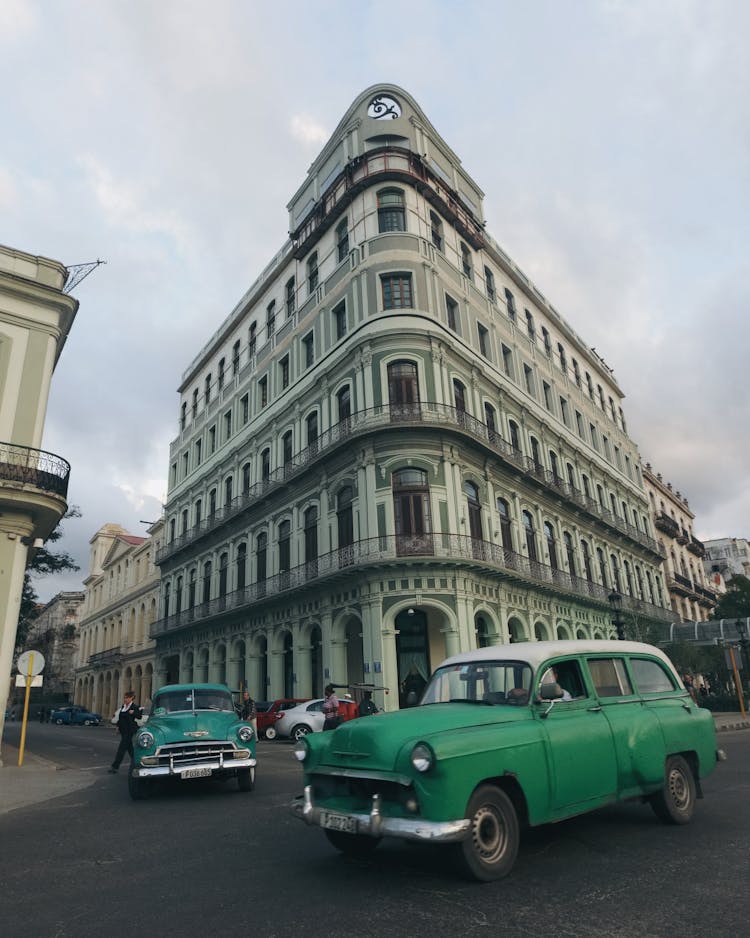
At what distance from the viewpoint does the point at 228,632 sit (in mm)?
35031

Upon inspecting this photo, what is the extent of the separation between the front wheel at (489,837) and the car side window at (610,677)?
71.3 inches

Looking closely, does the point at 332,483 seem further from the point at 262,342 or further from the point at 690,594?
the point at 690,594

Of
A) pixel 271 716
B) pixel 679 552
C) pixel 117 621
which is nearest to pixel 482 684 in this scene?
pixel 271 716

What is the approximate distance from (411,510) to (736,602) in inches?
1295

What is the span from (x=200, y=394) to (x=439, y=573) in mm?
27976

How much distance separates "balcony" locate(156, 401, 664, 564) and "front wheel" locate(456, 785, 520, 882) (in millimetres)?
20471

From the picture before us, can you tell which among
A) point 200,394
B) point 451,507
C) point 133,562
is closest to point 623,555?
point 451,507

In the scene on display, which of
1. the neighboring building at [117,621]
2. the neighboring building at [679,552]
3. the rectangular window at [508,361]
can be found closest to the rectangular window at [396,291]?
the rectangular window at [508,361]

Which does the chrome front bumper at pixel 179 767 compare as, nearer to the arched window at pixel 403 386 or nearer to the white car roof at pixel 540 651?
the white car roof at pixel 540 651

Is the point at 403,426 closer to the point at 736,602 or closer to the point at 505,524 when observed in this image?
the point at 505,524

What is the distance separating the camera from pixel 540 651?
6.39m

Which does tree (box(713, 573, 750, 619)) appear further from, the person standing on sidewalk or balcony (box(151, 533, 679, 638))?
the person standing on sidewalk

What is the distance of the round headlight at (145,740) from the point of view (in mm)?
10310

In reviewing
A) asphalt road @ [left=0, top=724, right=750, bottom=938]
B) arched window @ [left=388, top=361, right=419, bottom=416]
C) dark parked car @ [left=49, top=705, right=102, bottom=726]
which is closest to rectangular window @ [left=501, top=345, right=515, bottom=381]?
arched window @ [left=388, top=361, right=419, bottom=416]
